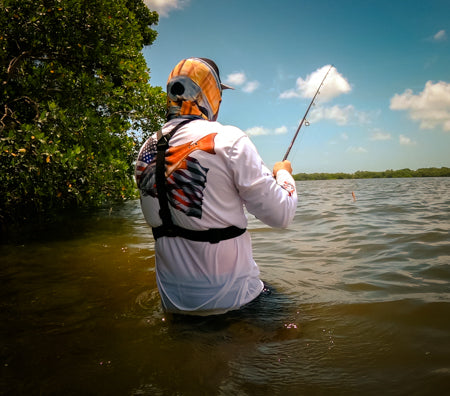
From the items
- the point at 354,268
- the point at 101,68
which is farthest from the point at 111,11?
the point at 354,268

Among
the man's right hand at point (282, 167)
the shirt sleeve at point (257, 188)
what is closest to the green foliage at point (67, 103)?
the man's right hand at point (282, 167)

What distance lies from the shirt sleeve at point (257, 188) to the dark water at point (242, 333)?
910mm

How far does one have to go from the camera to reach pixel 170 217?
7.32ft

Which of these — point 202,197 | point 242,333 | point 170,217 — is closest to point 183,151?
point 202,197

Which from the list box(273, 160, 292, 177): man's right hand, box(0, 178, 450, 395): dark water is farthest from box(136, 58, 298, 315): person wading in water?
box(273, 160, 292, 177): man's right hand

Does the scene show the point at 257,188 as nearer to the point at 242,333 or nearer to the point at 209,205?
the point at 209,205

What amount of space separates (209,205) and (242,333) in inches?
43.1

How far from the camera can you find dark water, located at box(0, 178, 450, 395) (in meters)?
1.86

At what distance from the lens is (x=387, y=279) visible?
407 centimetres

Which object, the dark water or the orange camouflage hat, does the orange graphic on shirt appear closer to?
the orange camouflage hat

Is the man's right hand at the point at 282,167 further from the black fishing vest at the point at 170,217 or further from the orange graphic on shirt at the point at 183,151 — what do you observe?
the orange graphic on shirt at the point at 183,151

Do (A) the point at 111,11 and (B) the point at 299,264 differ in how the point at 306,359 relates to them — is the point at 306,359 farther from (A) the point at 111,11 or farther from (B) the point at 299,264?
(A) the point at 111,11

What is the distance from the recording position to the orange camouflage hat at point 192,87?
90.9 inches

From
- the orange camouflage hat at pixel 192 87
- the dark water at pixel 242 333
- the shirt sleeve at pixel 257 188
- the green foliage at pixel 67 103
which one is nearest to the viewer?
the dark water at pixel 242 333
